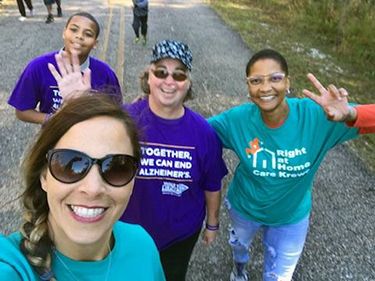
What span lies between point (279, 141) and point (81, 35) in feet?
5.70

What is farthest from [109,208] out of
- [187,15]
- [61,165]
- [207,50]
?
[187,15]

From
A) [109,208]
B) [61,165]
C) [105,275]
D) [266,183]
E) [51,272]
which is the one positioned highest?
[61,165]

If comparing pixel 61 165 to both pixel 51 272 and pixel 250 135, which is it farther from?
pixel 250 135

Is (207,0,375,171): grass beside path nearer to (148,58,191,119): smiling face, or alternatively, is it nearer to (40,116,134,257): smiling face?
(148,58,191,119): smiling face

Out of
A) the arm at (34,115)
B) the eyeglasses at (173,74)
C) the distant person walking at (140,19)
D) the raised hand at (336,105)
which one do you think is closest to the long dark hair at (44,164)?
the eyeglasses at (173,74)

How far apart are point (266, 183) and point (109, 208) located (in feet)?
4.75

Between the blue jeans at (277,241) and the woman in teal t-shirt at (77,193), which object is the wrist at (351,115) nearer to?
the blue jeans at (277,241)

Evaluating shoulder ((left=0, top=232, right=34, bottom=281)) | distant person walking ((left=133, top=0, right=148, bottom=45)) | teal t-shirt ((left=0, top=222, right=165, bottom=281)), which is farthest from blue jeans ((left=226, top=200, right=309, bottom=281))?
distant person walking ((left=133, top=0, right=148, bottom=45))

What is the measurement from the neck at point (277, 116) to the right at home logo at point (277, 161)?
14 cm

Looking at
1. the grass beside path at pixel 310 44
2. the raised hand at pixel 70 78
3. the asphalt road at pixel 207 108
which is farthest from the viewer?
the grass beside path at pixel 310 44

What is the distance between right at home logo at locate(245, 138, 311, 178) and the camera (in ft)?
8.11

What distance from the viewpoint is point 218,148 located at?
2.44 m

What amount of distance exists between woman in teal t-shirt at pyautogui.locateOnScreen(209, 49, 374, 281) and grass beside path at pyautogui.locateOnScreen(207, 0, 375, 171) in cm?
306

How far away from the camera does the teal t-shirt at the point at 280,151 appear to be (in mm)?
2467
